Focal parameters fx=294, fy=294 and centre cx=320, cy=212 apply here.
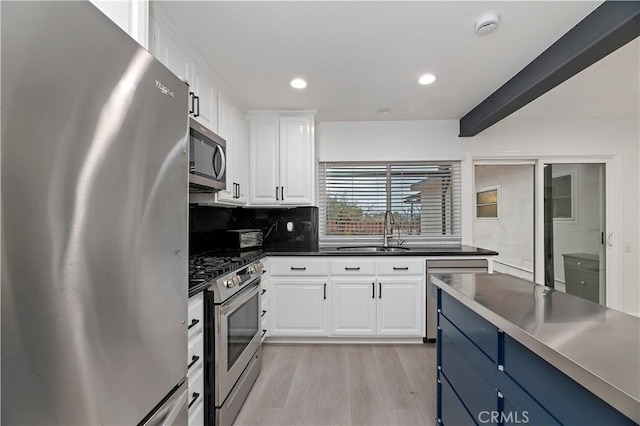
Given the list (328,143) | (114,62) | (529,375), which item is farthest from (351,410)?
(328,143)

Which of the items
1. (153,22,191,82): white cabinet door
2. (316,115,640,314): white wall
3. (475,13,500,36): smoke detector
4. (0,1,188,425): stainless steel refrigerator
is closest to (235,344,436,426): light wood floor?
(0,1,188,425): stainless steel refrigerator

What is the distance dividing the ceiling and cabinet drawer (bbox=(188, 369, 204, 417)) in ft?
6.54

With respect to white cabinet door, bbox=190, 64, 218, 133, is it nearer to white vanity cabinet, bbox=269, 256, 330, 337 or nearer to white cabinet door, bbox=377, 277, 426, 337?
white vanity cabinet, bbox=269, 256, 330, 337

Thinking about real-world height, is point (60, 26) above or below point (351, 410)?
above

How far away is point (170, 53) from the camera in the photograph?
178 centimetres

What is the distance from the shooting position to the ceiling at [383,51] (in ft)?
5.39

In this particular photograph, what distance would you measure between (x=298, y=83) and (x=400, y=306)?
229 cm

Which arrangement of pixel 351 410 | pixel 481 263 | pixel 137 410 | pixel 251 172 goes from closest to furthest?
pixel 137 410
pixel 351 410
pixel 481 263
pixel 251 172

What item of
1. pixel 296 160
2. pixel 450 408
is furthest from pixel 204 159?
pixel 450 408

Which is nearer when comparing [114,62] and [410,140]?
[114,62]

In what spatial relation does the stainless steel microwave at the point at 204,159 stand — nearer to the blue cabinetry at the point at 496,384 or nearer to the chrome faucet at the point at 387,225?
the blue cabinetry at the point at 496,384

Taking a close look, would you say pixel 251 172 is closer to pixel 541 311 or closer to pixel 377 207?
pixel 377 207

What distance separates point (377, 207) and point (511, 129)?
1.83 meters

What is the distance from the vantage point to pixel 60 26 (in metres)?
0.62
